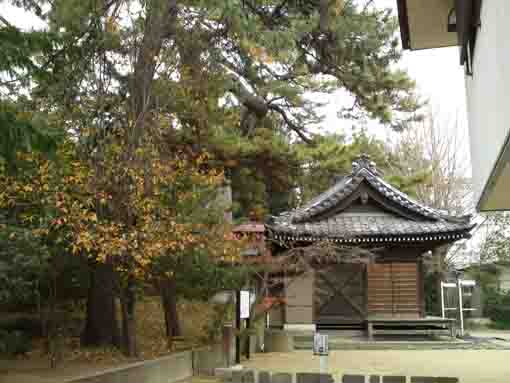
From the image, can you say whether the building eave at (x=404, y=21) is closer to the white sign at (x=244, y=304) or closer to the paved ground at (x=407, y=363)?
the paved ground at (x=407, y=363)

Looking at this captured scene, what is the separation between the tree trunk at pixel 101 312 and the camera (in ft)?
36.0

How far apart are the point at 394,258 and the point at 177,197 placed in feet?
35.3

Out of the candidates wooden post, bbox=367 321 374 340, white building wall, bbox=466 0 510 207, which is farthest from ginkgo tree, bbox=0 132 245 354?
wooden post, bbox=367 321 374 340

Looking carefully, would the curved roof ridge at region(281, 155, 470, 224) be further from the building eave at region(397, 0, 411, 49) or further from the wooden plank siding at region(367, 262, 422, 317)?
the building eave at region(397, 0, 411, 49)

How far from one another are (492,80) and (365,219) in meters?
16.3

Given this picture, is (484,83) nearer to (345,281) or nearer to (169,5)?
(169,5)

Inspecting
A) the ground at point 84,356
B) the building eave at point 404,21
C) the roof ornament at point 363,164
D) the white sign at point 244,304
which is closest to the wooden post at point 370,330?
the roof ornament at point 363,164

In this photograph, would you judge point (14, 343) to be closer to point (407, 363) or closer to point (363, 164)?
point (407, 363)

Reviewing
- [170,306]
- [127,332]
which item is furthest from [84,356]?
[170,306]

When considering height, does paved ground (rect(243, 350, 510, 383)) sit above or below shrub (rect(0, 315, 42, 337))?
below

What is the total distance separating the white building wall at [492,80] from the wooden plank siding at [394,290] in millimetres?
14523

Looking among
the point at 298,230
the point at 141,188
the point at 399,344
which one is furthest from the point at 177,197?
the point at 399,344

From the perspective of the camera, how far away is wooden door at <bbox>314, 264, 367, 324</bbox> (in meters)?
19.3

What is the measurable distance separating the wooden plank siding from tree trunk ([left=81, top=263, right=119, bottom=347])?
34.2 feet
